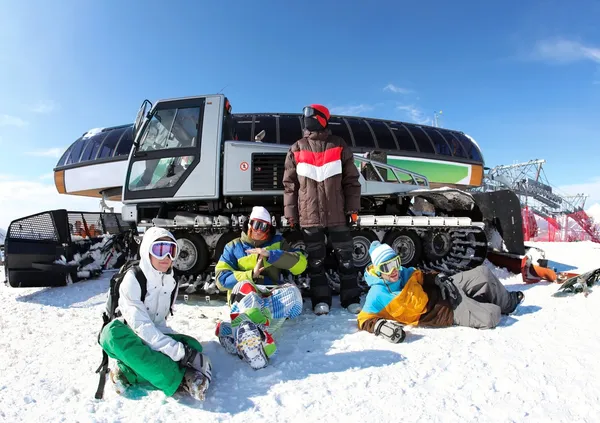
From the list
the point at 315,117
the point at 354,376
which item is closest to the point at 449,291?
the point at 354,376

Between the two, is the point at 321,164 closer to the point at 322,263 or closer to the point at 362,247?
the point at 322,263

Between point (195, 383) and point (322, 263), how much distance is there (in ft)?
7.24

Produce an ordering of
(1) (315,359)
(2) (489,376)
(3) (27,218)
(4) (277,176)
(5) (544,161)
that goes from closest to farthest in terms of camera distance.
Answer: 1. (2) (489,376)
2. (1) (315,359)
3. (4) (277,176)
4. (3) (27,218)
5. (5) (544,161)

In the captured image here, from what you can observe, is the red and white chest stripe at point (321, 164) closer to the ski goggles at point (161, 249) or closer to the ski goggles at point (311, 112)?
the ski goggles at point (311, 112)

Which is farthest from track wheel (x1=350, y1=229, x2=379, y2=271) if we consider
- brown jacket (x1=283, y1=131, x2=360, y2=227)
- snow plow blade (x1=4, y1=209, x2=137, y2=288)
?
snow plow blade (x1=4, y1=209, x2=137, y2=288)

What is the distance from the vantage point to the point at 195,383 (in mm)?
2111

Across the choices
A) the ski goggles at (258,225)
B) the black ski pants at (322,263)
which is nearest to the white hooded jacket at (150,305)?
the ski goggles at (258,225)

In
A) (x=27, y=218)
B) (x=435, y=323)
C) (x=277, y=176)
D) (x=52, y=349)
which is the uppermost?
(x=277, y=176)

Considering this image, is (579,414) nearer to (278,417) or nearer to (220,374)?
(278,417)

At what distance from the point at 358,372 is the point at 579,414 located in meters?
1.17

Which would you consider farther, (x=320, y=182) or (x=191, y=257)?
(x=191, y=257)

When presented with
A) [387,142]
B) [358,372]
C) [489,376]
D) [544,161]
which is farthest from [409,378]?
[544,161]

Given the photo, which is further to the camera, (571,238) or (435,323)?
(571,238)

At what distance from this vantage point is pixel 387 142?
1505 cm
